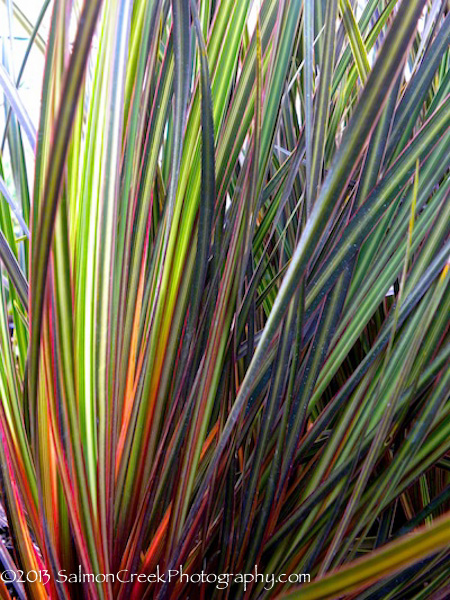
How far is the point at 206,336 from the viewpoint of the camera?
398mm

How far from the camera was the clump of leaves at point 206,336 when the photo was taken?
1.06 feet

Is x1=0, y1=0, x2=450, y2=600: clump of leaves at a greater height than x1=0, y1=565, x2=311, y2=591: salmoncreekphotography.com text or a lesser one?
greater

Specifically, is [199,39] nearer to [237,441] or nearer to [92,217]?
[92,217]

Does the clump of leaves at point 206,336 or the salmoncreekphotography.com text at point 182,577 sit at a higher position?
the clump of leaves at point 206,336

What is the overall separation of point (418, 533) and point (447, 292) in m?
0.22

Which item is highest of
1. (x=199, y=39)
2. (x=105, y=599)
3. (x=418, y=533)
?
(x=199, y=39)

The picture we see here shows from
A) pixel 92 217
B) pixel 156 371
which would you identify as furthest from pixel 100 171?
pixel 156 371

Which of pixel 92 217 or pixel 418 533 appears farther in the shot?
pixel 92 217

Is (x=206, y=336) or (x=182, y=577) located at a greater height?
(x=206, y=336)

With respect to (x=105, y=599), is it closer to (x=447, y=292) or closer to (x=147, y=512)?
(x=147, y=512)

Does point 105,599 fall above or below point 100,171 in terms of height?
below

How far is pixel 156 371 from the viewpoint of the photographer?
38 centimetres

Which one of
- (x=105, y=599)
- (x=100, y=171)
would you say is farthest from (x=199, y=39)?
(x=105, y=599)

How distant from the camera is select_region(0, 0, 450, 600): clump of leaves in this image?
12.7 inches
